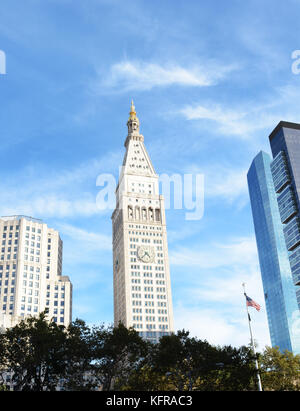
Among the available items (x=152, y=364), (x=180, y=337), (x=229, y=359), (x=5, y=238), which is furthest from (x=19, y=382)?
(x=5, y=238)

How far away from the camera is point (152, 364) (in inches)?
2621

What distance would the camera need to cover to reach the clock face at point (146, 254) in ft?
582

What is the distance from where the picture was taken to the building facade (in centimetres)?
16862

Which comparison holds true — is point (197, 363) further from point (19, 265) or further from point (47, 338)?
point (19, 265)

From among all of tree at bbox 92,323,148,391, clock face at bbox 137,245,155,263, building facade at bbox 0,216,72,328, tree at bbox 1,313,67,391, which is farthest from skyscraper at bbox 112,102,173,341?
tree at bbox 1,313,67,391

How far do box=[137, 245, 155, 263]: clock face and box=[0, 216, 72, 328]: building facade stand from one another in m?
31.1

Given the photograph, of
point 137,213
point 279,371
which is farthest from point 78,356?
point 137,213

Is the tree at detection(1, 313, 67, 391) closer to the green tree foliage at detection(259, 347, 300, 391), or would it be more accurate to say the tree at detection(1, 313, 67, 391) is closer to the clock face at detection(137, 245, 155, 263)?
the green tree foliage at detection(259, 347, 300, 391)

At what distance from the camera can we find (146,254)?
178750 mm

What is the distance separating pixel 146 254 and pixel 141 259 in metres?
3.14

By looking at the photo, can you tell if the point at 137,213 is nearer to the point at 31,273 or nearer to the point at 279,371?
the point at 31,273

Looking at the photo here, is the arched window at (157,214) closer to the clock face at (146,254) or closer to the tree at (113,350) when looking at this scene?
the clock face at (146,254)
